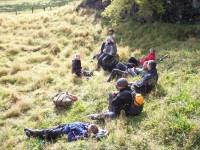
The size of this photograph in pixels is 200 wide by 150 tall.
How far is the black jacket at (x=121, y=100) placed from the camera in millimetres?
9500

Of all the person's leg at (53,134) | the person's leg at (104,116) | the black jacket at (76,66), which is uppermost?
the black jacket at (76,66)

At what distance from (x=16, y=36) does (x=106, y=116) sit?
607 inches

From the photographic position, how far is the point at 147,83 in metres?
11.1

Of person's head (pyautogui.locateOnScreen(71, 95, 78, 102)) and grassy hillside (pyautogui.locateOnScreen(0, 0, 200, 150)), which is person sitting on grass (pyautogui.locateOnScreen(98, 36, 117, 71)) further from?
person's head (pyautogui.locateOnScreen(71, 95, 78, 102))

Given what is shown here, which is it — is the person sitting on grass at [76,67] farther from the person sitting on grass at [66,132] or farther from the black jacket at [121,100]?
the black jacket at [121,100]

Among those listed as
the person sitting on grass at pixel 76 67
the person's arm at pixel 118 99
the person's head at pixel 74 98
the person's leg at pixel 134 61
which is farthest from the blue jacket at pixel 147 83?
the person sitting on grass at pixel 76 67

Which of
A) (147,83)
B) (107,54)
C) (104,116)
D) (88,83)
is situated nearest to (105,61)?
(107,54)

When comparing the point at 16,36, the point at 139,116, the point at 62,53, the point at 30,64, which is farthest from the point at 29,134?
the point at 16,36

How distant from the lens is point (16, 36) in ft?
75.8

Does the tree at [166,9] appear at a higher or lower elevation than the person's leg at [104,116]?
higher

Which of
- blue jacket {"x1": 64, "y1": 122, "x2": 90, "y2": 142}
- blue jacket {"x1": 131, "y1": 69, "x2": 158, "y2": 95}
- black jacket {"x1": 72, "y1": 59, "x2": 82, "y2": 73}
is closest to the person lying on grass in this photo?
blue jacket {"x1": 64, "y1": 122, "x2": 90, "y2": 142}

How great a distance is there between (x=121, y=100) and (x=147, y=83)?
1.94 metres

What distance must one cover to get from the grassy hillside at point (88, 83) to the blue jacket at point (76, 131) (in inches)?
10.8

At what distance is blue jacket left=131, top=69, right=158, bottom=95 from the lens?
11070mm
